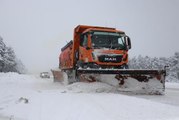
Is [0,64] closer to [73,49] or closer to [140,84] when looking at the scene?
[73,49]

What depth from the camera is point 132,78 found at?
11.7 metres

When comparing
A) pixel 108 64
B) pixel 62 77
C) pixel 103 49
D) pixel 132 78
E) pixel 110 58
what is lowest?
pixel 62 77

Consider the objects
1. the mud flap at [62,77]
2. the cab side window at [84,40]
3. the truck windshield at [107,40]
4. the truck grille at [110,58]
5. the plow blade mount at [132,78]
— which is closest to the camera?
the plow blade mount at [132,78]

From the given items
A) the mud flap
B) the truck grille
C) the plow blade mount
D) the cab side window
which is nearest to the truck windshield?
the cab side window

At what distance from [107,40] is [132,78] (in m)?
2.53

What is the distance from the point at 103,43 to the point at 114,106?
586cm

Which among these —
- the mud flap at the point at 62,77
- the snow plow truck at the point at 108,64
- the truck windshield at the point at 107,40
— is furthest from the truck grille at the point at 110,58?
the mud flap at the point at 62,77

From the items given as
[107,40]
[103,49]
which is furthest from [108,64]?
[107,40]

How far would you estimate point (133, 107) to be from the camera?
7453 millimetres

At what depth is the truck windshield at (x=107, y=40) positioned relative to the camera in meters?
12.9

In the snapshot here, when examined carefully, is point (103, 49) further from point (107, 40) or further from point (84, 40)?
point (84, 40)

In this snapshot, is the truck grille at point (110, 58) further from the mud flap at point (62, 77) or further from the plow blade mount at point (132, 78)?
the mud flap at point (62, 77)

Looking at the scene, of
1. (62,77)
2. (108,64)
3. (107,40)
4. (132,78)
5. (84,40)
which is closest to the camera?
(132,78)

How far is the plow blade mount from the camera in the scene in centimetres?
1146
